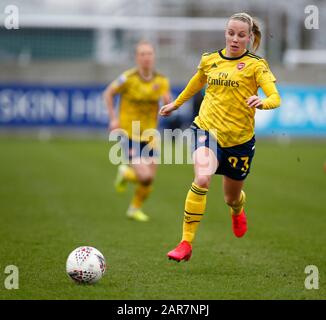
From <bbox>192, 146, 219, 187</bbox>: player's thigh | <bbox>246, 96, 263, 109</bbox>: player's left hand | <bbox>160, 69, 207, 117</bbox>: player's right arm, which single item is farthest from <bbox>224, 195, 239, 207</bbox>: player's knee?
<bbox>246, 96, 263, 109</bbox>: player's left hand

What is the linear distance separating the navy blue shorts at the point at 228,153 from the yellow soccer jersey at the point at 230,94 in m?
0.05

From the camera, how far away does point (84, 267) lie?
6.66m

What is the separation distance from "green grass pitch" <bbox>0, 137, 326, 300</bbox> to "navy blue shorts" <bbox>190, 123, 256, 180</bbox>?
2.96ft

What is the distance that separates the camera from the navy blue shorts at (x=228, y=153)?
759 centimetres

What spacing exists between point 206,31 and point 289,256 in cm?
2590

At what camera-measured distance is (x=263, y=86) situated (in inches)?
290

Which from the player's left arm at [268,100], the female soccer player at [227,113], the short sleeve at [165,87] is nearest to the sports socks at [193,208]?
the female soccer player at [227,113]

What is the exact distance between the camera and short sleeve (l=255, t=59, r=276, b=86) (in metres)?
7.36

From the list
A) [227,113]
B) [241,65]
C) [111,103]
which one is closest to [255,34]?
[241,65]

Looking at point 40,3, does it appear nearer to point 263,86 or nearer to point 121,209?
point 121,209

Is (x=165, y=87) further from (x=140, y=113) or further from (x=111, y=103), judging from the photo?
(x=111, y=103)

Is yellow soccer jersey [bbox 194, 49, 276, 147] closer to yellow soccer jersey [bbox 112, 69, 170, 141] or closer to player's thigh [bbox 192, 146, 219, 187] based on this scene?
player's thigh [bbox 192, 146, 219, 187]

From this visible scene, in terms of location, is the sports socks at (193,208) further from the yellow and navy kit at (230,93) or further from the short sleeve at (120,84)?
the short sleeve at (120,84)

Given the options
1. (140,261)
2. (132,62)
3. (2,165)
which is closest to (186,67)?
(132,62)
